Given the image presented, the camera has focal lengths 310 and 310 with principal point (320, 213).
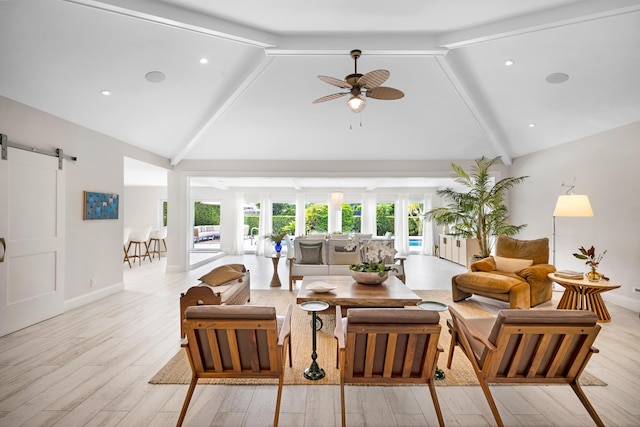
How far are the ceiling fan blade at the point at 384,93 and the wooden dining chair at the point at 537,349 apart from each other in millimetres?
2224

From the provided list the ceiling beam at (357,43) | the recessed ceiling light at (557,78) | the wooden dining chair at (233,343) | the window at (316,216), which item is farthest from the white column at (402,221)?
the wooden dining chair at (233,343)

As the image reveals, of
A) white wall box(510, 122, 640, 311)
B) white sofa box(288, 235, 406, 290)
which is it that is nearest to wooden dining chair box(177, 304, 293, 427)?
white sofa box(288, 235, 406, 290)

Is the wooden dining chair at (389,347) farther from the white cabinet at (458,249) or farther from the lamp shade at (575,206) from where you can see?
the white cabinet at (458,249)

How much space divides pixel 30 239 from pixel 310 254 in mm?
3756

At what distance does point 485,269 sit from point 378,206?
685 cm

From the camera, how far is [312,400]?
87.4 inches

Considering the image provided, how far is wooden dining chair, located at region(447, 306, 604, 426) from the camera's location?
1827mm

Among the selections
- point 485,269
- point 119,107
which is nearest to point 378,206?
point 485,269

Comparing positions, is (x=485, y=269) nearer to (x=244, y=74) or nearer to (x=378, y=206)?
(x=244, y=74)

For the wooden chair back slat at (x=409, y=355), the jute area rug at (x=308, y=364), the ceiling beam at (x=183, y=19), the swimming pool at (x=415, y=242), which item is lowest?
the jute area rug at (x=308, y=364)

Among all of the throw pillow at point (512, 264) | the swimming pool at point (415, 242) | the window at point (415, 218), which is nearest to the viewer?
the throw pillow at point (512, 264)

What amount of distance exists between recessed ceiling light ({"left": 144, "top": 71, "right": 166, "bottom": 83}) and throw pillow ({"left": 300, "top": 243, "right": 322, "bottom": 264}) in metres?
3.30

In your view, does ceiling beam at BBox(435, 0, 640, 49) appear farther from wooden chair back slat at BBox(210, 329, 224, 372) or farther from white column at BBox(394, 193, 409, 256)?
white column at BBox(394, 193, 409, 256)

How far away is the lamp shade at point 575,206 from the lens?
3.96m
